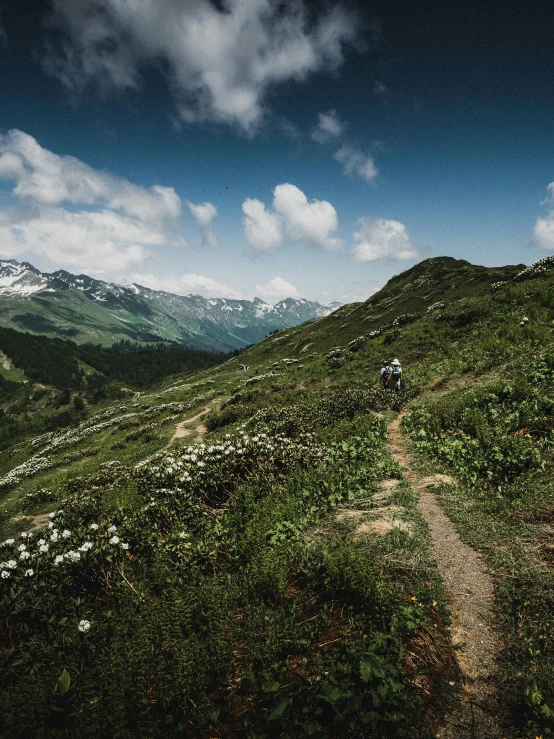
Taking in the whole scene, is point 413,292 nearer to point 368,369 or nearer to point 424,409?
point 368,369

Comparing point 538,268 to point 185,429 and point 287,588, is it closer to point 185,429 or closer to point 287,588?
point 185,429

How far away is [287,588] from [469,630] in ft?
10.1

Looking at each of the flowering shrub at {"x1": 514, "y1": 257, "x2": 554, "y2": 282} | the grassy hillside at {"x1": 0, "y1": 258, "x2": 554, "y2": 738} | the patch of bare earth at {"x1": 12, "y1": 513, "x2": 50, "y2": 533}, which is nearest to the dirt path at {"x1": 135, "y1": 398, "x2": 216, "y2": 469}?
the patch of bare earth at {"x1": 12, "y1": 513, "x2": 50, "y2": 533}

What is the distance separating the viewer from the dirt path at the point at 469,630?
403cm

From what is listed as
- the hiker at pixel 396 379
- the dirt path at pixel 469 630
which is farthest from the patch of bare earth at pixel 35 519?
the hiker at pixel 396 379

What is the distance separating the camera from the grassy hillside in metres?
4.26

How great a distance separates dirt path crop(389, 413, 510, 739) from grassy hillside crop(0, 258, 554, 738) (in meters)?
0.16

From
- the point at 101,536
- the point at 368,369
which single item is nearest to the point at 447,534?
the point at 101,536

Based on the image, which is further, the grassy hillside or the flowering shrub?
the flowering shrub

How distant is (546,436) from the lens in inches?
400

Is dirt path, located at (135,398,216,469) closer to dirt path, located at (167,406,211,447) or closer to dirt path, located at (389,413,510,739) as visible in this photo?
dirt path, located at (167,406,211,447)

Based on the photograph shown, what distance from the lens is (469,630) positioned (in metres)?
5.29

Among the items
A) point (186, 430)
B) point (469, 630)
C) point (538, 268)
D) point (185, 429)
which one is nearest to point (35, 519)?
point (186, 430)

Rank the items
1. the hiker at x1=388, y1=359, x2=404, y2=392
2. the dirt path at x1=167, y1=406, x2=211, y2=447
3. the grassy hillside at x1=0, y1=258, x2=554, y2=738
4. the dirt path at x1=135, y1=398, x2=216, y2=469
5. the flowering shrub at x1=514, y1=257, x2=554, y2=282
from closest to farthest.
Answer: the grassy hillside at x1=0, y1=258, x2=554, y2=738
the hiker at x1=388, y1=359, x2=404, y2=392
the dirt path at x1=135, y1=398, x2=216, y2=469
the dirt path at x1=167, y1=406, x2=211, y2=447
the flowering shrub at x1=514, y1=257, x2=554, y2=282
